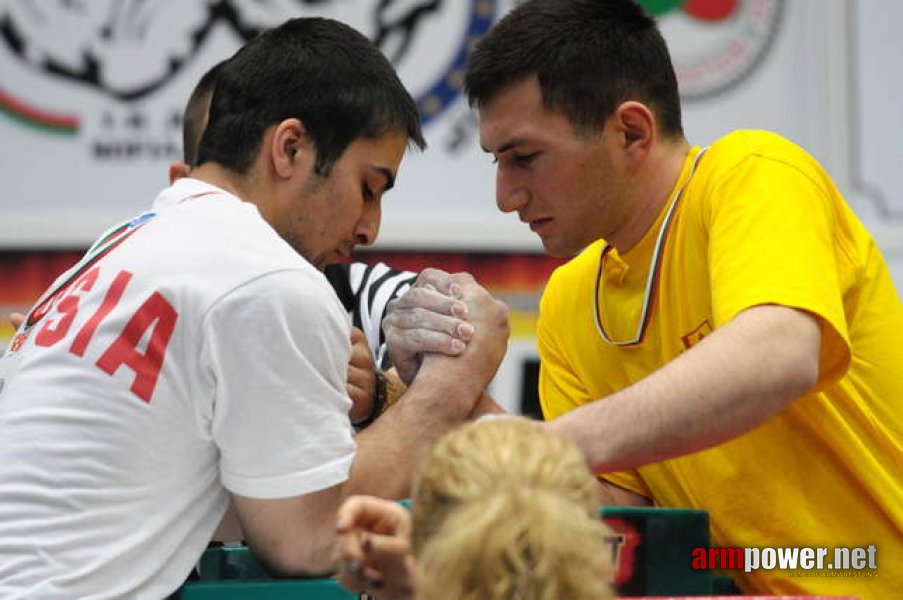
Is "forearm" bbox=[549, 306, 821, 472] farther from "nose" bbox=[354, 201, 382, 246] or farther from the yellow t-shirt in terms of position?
"nose" bbox=[354, 201, 382, 246]

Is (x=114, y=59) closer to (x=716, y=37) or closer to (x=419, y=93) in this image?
(x=419, y=93)

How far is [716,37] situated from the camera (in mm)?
3719

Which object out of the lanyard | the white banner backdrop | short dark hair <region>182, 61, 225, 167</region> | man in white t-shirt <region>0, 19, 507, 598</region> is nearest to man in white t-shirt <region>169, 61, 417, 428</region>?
short dark hair <region>182, 61, 225, 167</region>

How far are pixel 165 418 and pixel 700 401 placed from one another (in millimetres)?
599

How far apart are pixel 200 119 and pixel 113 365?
1.08 m

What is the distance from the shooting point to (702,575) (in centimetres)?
178

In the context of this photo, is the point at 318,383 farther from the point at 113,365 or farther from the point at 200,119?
the point at 200,119

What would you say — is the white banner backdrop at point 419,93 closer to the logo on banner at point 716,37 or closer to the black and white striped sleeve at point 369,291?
the logo on banner at point 716,37

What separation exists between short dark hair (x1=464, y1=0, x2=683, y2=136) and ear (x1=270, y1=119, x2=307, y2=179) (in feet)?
1.13

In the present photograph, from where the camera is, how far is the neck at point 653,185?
2025 millimetres

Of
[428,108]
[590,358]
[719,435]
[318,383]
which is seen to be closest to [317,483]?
[318,383]

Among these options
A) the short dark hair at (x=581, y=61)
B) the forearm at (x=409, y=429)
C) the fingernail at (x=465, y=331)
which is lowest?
the forearm at (x=409, y=429)

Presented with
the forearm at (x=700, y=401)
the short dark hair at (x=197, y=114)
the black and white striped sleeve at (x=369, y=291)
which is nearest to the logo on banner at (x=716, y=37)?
the black and white striped sleeve at (x=369, y=291)

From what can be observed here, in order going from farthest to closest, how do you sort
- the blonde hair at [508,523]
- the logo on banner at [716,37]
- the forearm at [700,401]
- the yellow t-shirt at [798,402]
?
the logo on banner at [716,37] → the yellow t-shirt at [798,402] → the forearm at [700,401] → the blonde hair at [508,523]
